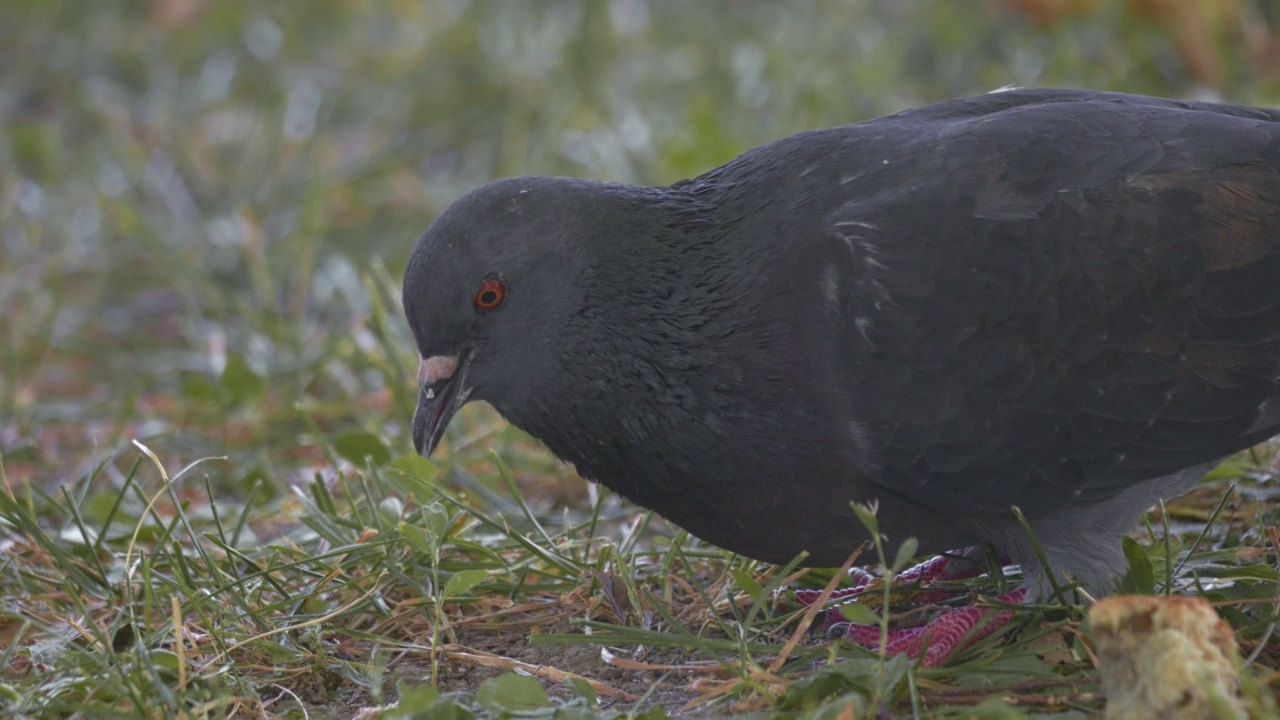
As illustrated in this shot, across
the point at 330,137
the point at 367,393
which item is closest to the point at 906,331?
the point at 367,393

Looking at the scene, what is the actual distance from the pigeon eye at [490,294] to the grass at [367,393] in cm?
52

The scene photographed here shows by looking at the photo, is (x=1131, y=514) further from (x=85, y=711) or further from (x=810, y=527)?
(x=85, y=711)

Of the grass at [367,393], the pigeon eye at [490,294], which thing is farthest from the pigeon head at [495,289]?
the grass at [367,393]

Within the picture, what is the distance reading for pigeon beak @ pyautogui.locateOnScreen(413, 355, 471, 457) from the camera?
3803 millimetres

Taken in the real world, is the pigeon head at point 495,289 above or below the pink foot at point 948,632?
above

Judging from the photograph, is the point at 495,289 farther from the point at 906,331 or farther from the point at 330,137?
the point at 330,137

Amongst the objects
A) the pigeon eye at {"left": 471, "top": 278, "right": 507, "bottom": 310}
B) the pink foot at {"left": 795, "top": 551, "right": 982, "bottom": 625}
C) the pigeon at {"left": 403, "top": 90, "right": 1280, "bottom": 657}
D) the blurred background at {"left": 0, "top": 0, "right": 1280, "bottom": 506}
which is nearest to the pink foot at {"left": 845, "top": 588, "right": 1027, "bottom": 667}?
the pigeon at {"left": 403, "top": 90, "right": 1280, "bottom": 657}

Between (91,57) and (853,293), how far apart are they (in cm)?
792

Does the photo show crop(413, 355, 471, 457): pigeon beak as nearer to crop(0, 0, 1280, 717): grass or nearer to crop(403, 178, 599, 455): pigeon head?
crop(403, 178, 599, 455): pigeon head

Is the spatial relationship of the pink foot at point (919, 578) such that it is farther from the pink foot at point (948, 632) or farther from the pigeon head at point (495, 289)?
the pigeon head at point (495, 289)

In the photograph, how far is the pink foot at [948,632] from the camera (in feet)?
11.3

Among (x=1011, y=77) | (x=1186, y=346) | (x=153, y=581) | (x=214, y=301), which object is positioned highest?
(x=1011, y=77)

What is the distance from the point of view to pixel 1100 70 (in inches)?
302

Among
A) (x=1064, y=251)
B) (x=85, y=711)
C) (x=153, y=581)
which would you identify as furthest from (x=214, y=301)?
(x=1064, y=251)
